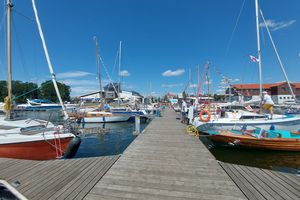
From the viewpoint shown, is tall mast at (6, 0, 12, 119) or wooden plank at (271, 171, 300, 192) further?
tall mast at (6, 0, 12, 119)

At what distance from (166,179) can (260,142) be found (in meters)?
7.35

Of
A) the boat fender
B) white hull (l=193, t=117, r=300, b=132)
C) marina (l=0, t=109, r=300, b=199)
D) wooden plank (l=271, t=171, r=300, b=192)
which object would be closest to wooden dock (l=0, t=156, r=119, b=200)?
marina (l=0, t=109, r=300, b=199)

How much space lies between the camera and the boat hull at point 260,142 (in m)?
8.58

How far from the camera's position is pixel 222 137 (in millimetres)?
9391

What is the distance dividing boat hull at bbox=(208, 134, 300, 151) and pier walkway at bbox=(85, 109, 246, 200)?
4.33 m

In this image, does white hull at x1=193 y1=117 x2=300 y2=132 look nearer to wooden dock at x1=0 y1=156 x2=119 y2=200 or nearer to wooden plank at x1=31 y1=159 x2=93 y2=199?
wooden dock at x1=0 y1=156 x2=119 y2=200

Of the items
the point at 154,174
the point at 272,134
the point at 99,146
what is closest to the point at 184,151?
the point at 154,174

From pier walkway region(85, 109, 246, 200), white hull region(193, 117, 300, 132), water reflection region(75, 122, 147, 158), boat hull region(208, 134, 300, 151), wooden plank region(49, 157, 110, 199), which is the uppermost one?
white hull region(193, 117, 300, 132)

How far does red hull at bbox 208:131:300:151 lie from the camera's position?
28.1ft

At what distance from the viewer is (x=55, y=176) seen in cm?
396

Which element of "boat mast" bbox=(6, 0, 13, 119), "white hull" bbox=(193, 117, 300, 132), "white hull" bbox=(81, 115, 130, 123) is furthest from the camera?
"white hull" bbox=(81, 115, 130, 123)

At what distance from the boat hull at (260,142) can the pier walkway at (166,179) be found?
4.33 m

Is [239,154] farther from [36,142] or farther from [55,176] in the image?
[36,142]

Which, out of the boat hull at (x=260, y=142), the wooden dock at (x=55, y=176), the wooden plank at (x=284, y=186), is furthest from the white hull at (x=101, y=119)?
the wooden plank at (x=284, y=186)
